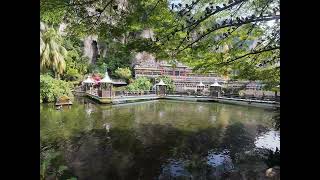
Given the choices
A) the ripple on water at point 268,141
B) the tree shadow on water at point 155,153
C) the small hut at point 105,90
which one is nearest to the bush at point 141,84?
the small hut at point 105,90

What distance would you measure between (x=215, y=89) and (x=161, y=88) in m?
3.74

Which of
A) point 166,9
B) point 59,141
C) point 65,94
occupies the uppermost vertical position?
point 166,9

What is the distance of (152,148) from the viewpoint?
19.1 ft

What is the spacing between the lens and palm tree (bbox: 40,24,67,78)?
11.4 metres

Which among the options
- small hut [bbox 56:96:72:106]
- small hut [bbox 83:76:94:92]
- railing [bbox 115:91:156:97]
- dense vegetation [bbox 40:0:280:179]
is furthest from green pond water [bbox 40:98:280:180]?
small hut [bbox 83:76:94:92]

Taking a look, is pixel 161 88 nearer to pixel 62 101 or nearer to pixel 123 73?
pixel 123 73

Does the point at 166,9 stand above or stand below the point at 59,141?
→ above

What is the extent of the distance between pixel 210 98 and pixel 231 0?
14.6 metres

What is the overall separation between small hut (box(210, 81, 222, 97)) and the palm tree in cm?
954

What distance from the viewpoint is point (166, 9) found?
3139 millimetres

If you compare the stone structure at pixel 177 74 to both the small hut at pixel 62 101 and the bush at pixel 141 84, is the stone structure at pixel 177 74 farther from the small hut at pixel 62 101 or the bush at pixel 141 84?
the small hut at pixel 62 101
